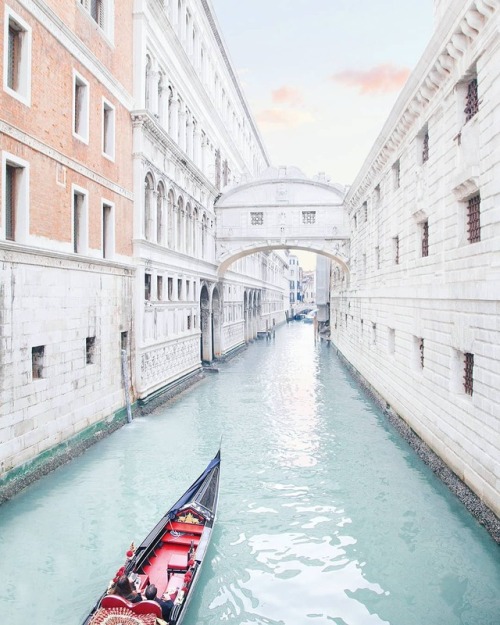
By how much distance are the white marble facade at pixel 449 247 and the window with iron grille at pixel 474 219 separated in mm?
21

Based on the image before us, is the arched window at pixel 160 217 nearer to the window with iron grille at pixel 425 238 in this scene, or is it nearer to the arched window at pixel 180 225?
the arched window at pixel 180 225

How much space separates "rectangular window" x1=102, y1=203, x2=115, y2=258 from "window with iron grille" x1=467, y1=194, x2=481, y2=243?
28.1 ft

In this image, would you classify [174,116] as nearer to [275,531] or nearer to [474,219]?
[474,219]

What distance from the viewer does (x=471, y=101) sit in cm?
909

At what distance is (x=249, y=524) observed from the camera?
27.1 ft

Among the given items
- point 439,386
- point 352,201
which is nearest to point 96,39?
point 439,386

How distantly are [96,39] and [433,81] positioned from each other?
785 cm

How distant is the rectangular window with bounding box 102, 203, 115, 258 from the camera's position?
1315 centimetres

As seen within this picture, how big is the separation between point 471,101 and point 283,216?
50.7 feet

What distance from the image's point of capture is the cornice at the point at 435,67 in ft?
26.2

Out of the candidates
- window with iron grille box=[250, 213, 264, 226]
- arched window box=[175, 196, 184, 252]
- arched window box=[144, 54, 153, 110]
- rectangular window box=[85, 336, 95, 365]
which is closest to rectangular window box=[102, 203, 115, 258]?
rectangular window box=[85, 336, 95, 365]

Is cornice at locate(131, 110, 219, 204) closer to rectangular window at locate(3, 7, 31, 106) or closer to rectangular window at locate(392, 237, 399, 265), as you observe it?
rectangular window at locate(3, 7, 31, 106)

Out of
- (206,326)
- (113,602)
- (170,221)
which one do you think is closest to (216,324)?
(206,326)

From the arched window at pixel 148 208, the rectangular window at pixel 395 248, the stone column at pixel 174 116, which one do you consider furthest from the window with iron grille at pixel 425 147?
the stone column at pixel 174 116
